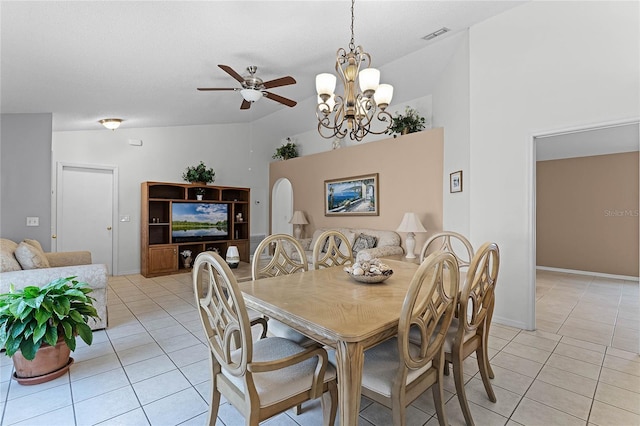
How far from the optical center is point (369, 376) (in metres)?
1.45

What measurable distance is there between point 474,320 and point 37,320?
276 cm

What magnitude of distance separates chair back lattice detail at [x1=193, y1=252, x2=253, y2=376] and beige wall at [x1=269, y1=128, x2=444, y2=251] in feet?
12.2

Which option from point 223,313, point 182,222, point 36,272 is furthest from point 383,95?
point 182,222

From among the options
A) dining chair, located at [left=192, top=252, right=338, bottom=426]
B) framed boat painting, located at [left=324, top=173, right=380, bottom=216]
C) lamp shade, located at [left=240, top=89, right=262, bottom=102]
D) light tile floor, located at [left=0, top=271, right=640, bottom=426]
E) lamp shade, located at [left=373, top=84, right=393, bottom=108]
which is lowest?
light tile floor, located at [left=0, top=271, right=640, bottom=426]

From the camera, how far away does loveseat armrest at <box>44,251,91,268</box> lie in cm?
387

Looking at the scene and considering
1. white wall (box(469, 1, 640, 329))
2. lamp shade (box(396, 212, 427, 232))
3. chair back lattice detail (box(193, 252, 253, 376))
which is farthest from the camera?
lamp shade (box(396, 212, 427, 232))

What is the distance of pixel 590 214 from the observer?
5.70 meters

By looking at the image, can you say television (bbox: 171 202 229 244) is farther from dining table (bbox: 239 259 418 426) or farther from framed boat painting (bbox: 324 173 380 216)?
dining table (bbox: 239 259 418 426)

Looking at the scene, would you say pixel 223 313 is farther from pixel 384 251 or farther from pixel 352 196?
pixel 352 196

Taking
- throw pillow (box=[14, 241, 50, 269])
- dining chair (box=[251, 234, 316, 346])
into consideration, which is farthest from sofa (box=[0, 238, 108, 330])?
dining chair (box=[251, 234, 316, 346])

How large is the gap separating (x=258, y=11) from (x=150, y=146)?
4.30 meters

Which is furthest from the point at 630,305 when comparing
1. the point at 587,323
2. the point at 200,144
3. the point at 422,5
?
the point at 200,144

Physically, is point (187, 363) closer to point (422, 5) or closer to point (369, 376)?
point (369, 376)

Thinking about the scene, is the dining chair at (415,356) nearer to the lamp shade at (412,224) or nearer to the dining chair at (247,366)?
the dining chair at (247,366)
